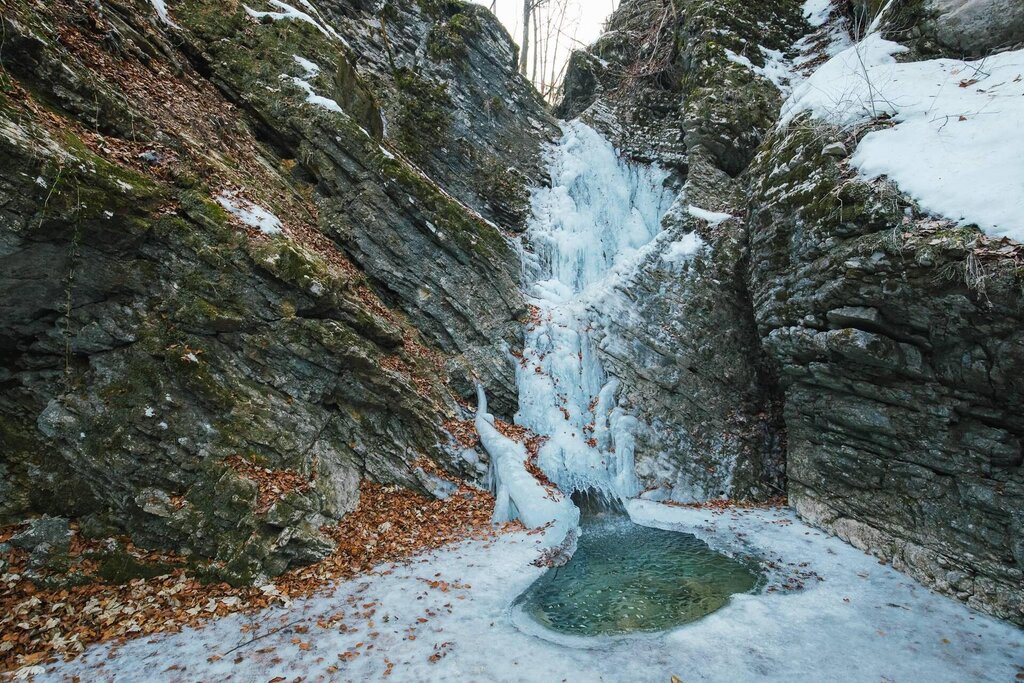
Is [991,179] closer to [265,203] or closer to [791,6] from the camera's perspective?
[265,203]

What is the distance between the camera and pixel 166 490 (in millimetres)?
6039

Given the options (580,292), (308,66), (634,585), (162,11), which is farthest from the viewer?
(580,292)

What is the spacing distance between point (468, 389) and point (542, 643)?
547 centimetres

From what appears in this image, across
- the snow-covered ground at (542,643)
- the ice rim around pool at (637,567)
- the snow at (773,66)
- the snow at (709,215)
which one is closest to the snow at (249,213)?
the snow-covered ground at (542,643)

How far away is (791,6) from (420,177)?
1314 centimetres

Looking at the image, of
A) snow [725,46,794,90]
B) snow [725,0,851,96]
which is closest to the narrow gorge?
snow [725,0,851,96]

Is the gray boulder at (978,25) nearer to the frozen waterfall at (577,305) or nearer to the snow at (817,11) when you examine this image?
the snow at (817,11)

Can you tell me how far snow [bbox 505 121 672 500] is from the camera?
9516 millimetres

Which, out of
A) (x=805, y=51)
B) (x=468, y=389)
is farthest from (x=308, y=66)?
(x=805, y=51)

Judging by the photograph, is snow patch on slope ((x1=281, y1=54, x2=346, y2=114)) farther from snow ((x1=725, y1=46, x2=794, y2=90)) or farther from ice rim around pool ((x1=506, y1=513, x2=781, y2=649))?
snow ((x1=725, y1=46, x2=794, y2=90))

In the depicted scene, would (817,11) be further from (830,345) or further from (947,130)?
(830,345)

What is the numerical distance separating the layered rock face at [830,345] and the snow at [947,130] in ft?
0.90

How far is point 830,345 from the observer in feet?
24.6

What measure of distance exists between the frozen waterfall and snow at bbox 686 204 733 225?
5.62 feet
